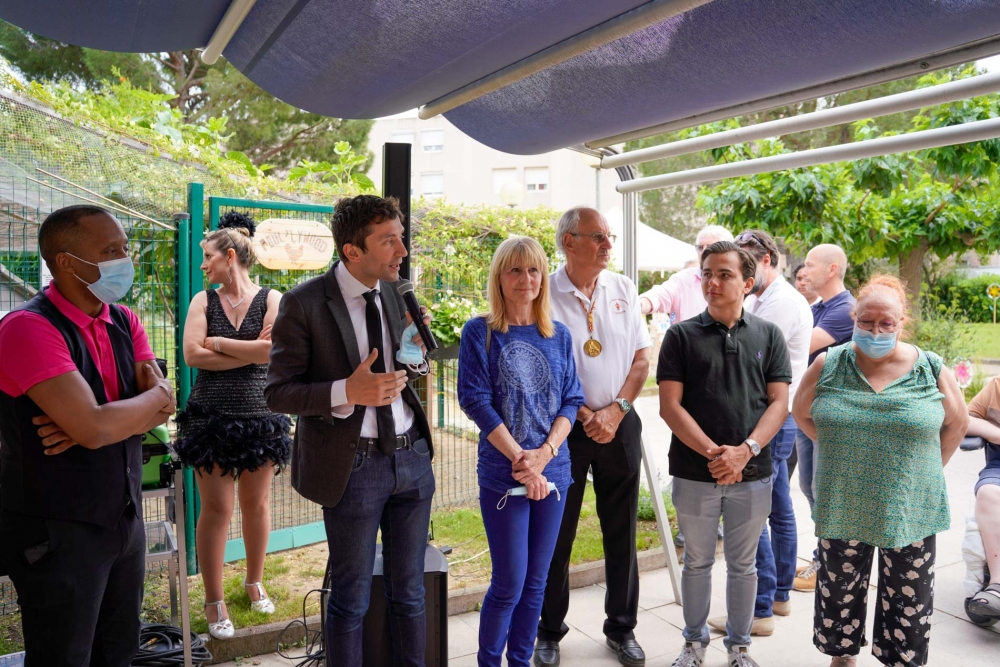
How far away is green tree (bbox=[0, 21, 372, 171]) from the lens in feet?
41.5

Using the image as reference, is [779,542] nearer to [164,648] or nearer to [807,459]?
[807,459]

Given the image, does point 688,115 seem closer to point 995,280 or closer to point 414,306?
point 414,306

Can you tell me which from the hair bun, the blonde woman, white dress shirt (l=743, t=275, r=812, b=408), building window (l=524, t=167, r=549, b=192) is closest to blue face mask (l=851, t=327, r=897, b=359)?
white dress shirt (l=743, t=275, r=812, b=408)

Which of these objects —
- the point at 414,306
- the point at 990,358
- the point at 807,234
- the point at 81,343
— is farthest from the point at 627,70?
the point at 990,358

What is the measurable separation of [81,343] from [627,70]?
82.6 inches

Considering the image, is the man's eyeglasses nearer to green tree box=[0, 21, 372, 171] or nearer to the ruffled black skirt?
the ruffled black skirt

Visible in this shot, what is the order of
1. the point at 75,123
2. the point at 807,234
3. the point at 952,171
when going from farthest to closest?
the point at 807,234 → the point at 952,171 → the point at 75,123

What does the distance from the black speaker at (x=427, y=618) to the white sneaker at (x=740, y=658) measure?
50.6 inches

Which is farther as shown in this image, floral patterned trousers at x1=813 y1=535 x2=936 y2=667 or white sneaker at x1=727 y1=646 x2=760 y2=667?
white sneaker at x1=727 y1=646 x2=760 y2=667

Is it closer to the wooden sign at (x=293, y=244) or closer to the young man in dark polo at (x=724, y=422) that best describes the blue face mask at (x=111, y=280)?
the young man in dark polo at (x=724, y=422)

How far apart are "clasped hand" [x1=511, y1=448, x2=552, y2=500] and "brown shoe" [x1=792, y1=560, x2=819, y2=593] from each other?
212 centimetres

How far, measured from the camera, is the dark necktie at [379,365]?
8.32ft

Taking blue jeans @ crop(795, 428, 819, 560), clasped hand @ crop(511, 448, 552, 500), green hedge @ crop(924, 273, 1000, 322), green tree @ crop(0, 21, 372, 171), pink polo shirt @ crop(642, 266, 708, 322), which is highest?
green tree @ crop(0, 21, 372, 171)

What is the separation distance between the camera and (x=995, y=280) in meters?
19.1
